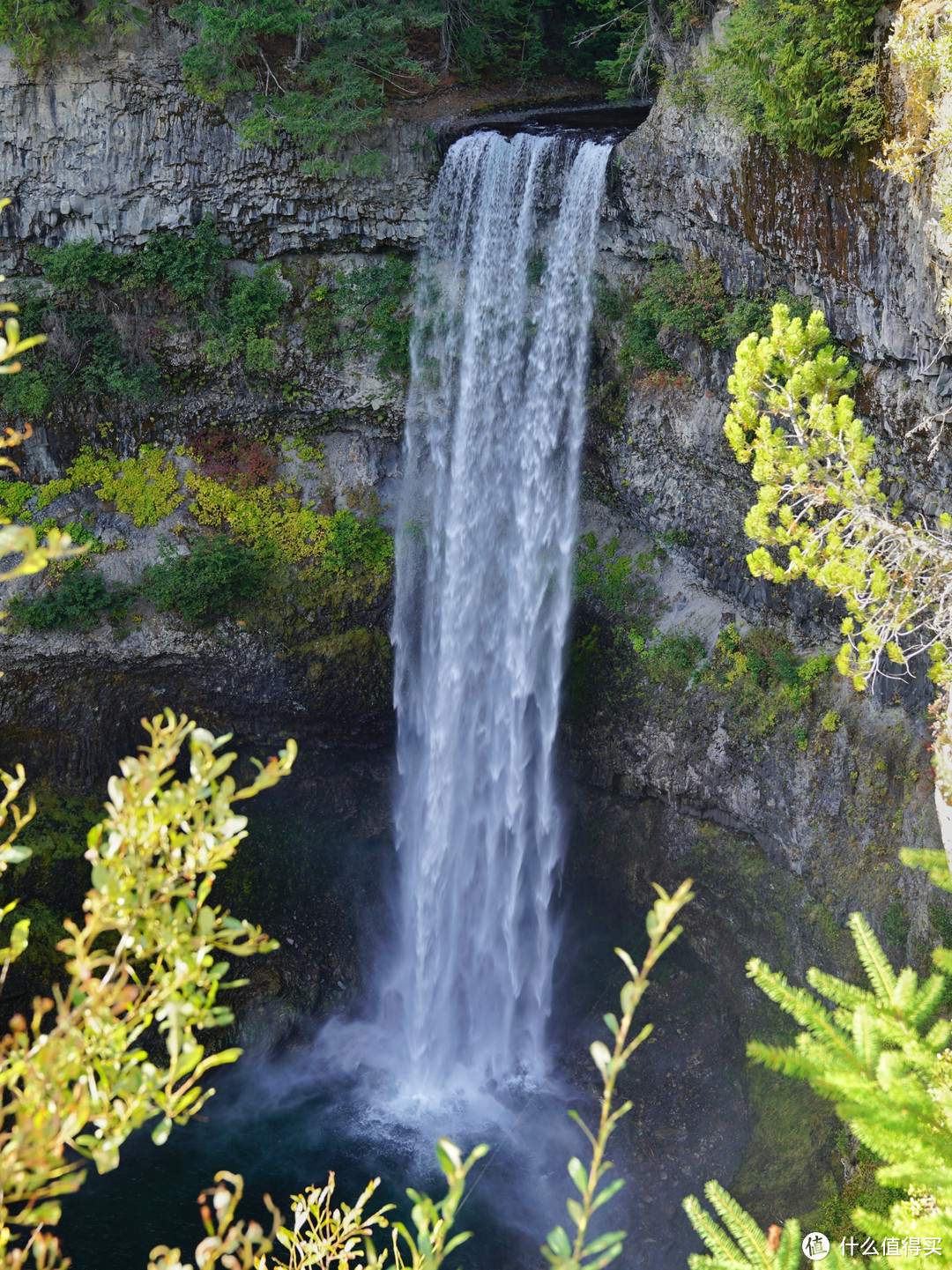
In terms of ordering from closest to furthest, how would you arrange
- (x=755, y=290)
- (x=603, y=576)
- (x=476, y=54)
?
(x=755, y=290) → (x=603, y=576) → (x=476, y=54)

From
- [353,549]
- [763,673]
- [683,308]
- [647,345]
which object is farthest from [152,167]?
[763,673]

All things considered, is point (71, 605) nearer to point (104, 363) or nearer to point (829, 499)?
point (104, 363)

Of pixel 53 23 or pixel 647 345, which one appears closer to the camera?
pixel 53 23

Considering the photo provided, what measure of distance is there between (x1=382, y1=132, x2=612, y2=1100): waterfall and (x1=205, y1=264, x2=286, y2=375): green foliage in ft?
9.17

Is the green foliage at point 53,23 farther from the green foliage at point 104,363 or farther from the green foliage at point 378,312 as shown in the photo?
the green foliage at point 378,312

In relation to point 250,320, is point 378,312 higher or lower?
higher

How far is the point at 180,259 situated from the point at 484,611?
338 inches

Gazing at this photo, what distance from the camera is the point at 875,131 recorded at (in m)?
9.98

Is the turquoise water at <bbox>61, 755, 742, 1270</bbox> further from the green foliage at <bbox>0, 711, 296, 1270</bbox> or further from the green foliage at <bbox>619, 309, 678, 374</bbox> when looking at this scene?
the green foliage at <bbox>0, 711, 296, 1270</bbox>

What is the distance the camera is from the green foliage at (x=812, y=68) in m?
9.85

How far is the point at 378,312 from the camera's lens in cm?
1791

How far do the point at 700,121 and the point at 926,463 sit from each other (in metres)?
6.03

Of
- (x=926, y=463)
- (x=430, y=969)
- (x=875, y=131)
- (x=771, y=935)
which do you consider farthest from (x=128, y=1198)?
(x=875, y=131)

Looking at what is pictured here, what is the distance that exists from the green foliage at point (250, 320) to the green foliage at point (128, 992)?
614 inches
